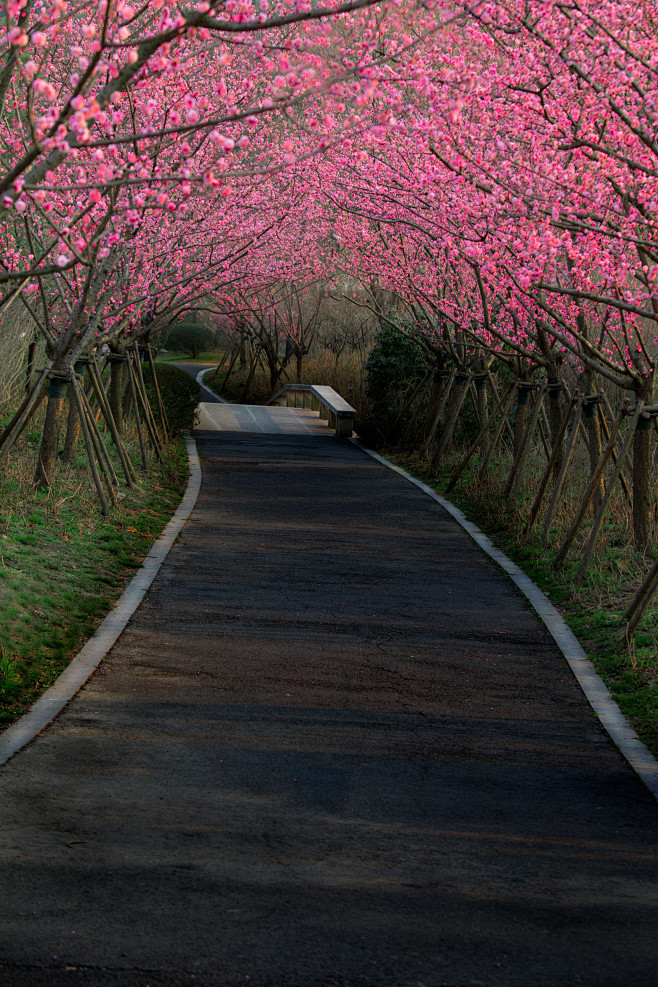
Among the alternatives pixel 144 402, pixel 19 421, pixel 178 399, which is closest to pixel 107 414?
pixel 19 421

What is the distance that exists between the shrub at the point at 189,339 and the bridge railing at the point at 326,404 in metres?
28.9

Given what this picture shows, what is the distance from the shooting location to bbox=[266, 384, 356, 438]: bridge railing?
27422mm

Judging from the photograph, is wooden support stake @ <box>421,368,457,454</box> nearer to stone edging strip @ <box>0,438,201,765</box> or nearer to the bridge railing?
the bridge railing

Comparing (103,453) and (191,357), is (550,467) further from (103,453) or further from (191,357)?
(191,357)

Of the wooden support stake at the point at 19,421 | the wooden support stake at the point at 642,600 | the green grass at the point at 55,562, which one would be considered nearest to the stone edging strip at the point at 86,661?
the green grass at the point at 55,562

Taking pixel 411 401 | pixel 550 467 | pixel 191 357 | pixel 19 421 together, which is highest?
pixel 191 357

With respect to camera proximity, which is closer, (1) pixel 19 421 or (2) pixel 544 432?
(1) pixel 19 421

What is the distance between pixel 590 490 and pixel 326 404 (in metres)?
19.5

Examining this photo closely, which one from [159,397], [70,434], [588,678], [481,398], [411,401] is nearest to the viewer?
[588,678]

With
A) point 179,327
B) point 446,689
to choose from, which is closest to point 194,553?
point 446,689

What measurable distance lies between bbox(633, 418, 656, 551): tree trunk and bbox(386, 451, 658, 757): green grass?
0.64 ft

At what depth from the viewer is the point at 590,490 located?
1030 cm

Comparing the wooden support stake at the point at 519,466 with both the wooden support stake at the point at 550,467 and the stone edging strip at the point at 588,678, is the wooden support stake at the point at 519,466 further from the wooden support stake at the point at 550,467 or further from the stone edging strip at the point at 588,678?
the stone edging strip at the point at 588,678

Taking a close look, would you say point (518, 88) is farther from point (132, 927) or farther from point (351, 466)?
point (351, 466)
